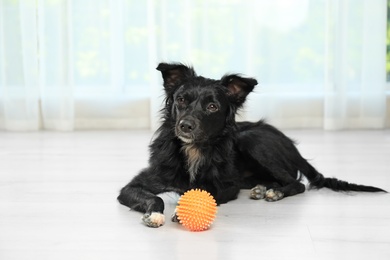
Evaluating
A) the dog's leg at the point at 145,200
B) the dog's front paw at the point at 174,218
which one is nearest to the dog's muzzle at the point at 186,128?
the dog's leg at the point at 145,200

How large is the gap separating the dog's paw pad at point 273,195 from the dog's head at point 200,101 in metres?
Result: 0.40

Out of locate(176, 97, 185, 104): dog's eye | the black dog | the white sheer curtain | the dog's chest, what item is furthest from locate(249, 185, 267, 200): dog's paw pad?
the white sheer curtain

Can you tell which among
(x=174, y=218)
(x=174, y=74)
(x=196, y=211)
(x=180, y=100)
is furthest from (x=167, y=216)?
Answer: (x=174, y=74)

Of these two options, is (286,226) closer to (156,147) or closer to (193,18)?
(156,147)

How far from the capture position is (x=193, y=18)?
20.1 feet

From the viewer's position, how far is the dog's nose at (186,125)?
3.21 meters

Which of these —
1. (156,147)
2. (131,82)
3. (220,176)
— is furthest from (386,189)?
(131,82)

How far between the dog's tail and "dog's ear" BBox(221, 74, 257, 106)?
0.64 m

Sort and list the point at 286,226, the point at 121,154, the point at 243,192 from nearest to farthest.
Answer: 1. the point at 286,226
2. the point at 243,192
3. the point at 121,154

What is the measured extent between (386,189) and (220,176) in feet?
3.14

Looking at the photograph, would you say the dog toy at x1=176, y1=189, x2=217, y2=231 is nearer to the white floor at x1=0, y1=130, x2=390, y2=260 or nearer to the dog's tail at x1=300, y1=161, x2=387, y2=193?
the white floor at x1=0, y1=130, x2=390, y2=260

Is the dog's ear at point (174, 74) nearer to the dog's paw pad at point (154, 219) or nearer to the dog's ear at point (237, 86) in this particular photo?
the dog's ear at point (237, 86)

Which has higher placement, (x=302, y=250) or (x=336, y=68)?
(x=336, y=68)

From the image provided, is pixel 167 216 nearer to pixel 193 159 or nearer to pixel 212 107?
pixel 193 159
